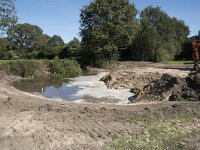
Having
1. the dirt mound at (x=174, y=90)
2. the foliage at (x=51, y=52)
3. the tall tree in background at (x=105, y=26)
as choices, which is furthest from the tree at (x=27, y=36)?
the dirt mound at (x=174, y=90)

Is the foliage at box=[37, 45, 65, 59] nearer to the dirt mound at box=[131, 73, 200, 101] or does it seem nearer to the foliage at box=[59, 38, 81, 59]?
the foliage at box=[59, 38, 81, 59]

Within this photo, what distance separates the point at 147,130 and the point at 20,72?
27.6 metres

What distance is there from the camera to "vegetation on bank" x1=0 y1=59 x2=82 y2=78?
36062 mm

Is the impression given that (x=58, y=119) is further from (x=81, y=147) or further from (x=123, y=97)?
(x=123, y=97)

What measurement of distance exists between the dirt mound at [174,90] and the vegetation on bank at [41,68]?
18.6 metres

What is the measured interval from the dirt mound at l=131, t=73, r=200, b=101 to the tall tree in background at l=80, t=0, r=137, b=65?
2485cm

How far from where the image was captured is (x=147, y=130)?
10383 millimetres

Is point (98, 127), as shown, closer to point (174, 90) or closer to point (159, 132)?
point (159, 132)

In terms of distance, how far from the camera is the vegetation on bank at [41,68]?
1420 inches

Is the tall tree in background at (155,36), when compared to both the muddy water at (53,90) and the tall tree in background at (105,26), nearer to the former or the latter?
the tall tree in background at (105,26)

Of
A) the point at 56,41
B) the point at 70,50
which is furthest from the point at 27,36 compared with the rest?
the point at 70,50

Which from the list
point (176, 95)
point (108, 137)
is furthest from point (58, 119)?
point (176, 95)

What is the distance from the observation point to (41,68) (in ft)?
130

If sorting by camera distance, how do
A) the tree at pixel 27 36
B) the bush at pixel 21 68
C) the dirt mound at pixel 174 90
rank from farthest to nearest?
the tree at pixel 27 36 → the bush at pixel 21 68 → the dirt mound at pixel 174 90
